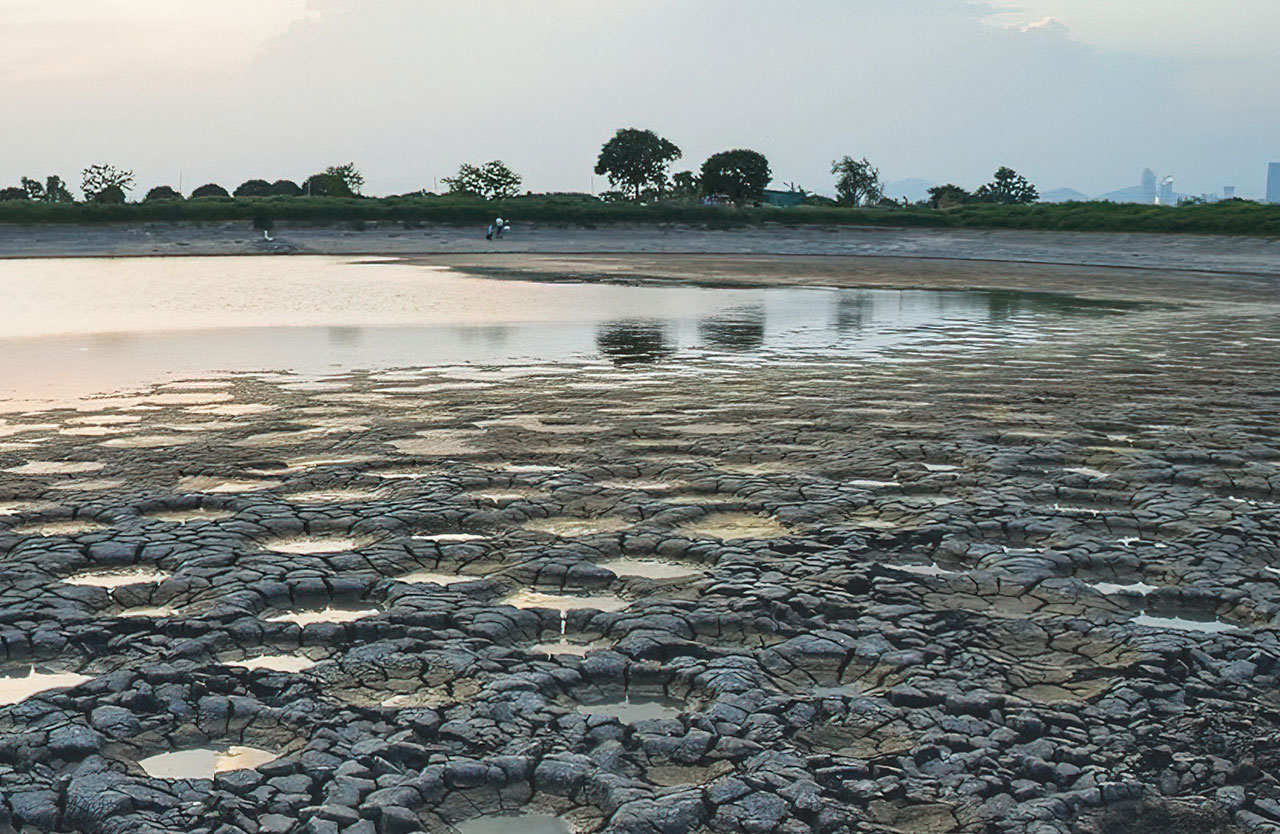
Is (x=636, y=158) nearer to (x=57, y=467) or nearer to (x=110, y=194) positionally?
(x=110, y=194)

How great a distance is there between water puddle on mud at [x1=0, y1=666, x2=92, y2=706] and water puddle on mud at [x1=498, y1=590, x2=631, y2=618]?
1.72m

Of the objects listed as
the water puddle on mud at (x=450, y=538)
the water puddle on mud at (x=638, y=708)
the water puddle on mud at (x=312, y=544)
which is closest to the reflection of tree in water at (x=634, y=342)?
the water puddle on mud at (x=450, y=538)

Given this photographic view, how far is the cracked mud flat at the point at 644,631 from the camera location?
3803mm

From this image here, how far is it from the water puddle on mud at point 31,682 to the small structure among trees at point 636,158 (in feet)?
318

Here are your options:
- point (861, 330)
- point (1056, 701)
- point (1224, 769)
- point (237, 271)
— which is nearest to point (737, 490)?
point (1056, 701)

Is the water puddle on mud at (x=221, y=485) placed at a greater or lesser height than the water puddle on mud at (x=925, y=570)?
greater

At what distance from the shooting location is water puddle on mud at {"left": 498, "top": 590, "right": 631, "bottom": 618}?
552 centimetres

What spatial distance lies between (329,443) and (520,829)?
600 cm

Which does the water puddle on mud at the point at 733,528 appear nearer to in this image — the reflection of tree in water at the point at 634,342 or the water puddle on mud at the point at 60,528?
the water puddle on mud at the point at 60,528

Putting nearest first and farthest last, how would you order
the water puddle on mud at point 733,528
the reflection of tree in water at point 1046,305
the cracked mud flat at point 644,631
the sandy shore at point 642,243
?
the cracked mud flat at point 644,631, the water puddle on mud at point 733,528, the reflection of tree in water at point 1046,305, the sandy shore at point 642,243

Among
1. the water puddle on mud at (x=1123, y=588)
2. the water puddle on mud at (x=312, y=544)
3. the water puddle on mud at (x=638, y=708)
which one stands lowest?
the water puddle on mud at (x=638, y=708)

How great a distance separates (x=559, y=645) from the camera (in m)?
5.07

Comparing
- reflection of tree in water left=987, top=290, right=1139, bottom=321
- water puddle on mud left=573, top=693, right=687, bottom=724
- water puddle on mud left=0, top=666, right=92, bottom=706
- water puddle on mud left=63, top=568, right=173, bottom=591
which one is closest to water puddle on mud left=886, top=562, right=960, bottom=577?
water puddle on mud left=573, top=693, right=687, bottom=724

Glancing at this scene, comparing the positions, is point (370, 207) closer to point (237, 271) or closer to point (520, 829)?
point (237, 271)
